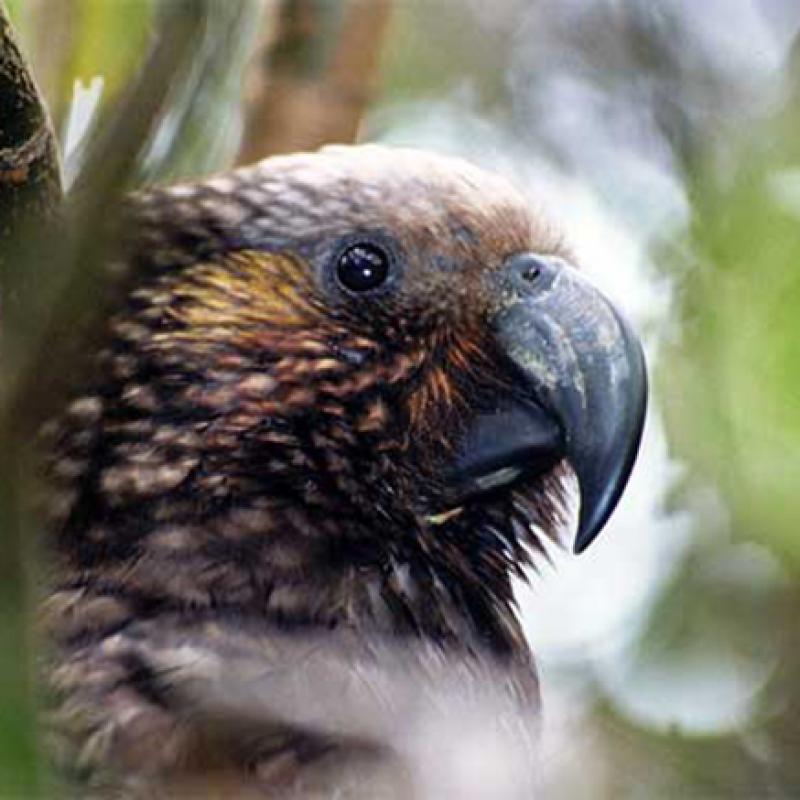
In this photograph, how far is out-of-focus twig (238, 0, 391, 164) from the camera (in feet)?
10.1

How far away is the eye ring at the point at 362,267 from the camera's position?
8.50ft

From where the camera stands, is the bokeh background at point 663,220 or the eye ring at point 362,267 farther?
the eye ring at point 362,267

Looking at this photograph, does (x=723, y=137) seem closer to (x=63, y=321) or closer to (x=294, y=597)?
(x=294, y=597)

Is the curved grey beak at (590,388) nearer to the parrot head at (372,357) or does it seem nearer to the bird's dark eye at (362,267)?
the parrot head at (372,357)

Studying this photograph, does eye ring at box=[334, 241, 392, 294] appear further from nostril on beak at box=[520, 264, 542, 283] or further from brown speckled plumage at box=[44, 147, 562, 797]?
nostril on beak at box=[520, 264, 542, 283]

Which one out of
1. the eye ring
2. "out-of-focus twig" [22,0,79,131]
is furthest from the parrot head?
"out-of-focus twig" [22,0,79,131]

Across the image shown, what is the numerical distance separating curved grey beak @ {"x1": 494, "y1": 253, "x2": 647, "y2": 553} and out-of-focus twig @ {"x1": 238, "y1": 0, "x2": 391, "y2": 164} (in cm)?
71

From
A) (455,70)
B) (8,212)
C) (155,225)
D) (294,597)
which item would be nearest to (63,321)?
(8,212)

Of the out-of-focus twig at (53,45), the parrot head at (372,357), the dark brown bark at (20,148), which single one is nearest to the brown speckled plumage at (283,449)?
the parrot head at (372,357)

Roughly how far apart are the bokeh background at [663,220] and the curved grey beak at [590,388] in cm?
7

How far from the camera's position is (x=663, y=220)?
110 inches

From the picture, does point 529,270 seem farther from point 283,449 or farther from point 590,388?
point 283,449

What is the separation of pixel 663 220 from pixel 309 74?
650 mm

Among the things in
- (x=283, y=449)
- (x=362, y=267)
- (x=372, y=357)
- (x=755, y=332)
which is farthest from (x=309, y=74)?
(x=755, y=332)
